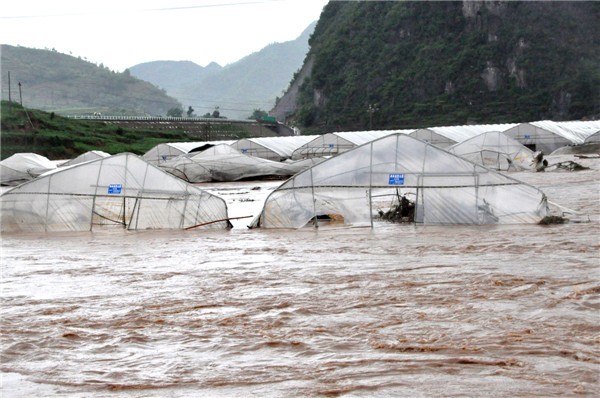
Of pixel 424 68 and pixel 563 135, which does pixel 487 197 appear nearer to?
pixel 563 135

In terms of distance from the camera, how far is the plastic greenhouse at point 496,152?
3859 cm

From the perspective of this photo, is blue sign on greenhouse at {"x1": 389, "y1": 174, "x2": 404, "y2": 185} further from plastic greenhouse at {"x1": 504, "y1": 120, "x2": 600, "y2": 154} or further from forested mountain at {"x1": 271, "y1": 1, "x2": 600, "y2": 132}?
forested mountain at {"x1": 271, "y1": 1, "x2": 600, "y2": 132}

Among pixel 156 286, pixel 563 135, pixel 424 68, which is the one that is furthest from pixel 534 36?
pixel 156 286

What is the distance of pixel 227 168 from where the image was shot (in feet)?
133

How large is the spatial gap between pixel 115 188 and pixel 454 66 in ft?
328

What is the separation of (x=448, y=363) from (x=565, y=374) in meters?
1.08

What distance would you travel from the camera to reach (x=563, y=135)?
52.9 m

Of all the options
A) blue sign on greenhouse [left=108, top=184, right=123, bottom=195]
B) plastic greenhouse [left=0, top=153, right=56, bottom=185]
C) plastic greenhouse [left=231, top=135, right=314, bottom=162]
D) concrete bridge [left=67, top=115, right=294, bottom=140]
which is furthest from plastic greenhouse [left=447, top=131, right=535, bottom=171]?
concrete bridge [left=67, top=115, right=294, bottom=140]

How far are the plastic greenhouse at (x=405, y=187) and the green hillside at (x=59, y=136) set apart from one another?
41.4 m

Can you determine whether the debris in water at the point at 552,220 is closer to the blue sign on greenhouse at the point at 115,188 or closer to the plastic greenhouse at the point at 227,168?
the blue sign on greenhouse at the point at 115,188

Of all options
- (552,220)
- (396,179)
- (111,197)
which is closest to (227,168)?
(111,197)

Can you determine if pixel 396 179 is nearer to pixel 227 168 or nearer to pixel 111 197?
pixel 111 197

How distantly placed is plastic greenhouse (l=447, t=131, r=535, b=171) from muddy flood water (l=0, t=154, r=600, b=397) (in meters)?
21.7

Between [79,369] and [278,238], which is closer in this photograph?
[79,369]
